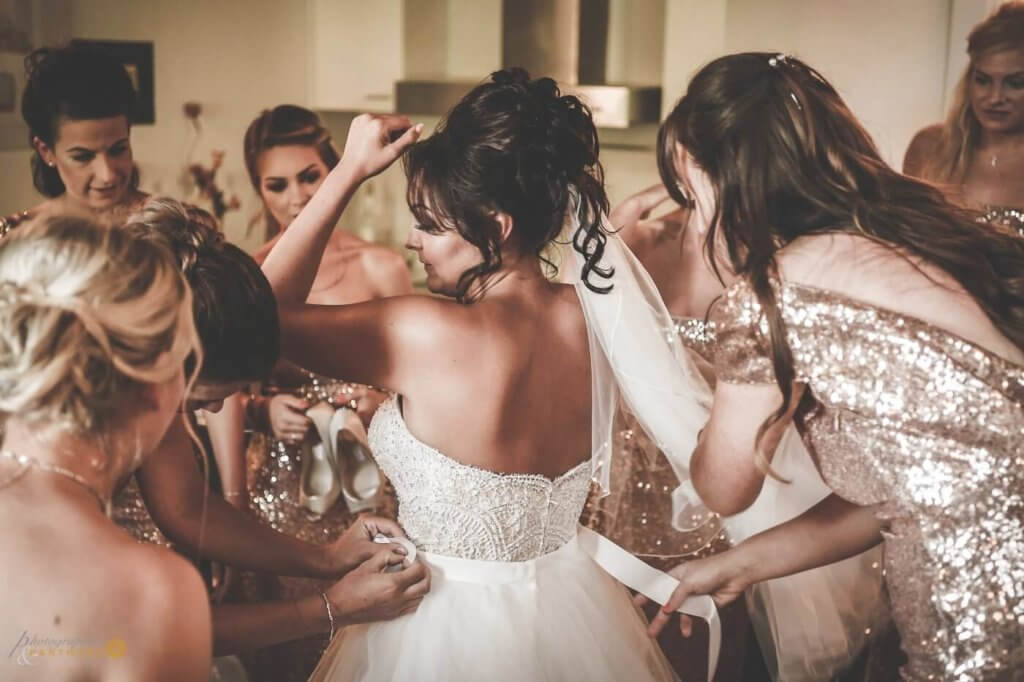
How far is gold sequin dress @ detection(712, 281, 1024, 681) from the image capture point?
1.36 metres

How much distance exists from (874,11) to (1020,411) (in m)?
3.02

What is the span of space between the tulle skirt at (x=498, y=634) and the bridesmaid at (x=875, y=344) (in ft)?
1.20

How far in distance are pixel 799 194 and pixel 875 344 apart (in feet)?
0.75

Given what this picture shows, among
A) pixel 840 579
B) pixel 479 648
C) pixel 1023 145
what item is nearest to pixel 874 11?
pixel 1023 145

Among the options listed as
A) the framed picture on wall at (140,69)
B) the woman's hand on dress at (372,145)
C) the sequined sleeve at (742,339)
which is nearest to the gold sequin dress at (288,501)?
the woman's hand on dress at (372,145)

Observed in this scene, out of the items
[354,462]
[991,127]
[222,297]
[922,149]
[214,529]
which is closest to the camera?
[222,297]

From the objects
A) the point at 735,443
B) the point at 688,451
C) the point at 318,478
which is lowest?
the point at 318,478

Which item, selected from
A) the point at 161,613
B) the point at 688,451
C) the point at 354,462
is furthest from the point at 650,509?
the point at 161,613

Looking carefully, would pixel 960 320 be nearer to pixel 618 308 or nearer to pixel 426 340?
pixel 618 308

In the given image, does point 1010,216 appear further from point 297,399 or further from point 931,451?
point 297,399

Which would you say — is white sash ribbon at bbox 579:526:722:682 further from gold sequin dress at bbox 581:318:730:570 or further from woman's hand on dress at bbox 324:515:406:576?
gold sequin dress at bbox 581:318:730:570

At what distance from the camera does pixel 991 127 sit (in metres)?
3.09

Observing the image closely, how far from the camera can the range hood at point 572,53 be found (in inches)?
170

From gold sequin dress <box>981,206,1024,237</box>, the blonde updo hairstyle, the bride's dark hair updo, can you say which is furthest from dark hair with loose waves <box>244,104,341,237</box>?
the blonde updo hairstyle
